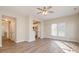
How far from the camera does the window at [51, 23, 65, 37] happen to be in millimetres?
7831

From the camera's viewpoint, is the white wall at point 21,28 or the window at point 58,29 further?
the window at point 58,29

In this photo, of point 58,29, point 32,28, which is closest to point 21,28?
point 32,28

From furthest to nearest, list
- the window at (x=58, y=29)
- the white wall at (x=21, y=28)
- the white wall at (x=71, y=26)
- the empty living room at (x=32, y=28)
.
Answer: the window at (x=58, y=29), the white wall at (x=71, y=26), the white wall at (x=21, y=28), the empty living room at (x=32, y=28)

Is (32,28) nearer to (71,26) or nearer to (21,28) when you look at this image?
(21,28)

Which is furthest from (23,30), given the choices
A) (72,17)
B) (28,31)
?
(72,17)

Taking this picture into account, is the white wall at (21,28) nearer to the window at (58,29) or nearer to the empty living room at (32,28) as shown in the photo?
the empty living room at (32,28)

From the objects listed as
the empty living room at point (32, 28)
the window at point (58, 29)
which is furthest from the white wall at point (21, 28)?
the window at point (58, 29)

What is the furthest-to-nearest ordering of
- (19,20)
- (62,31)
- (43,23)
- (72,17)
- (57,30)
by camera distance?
1. (43,23)
2. (57,30)
3. (62,31)
4. (72,17)
5. (19,20)

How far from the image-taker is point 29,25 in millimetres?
6676

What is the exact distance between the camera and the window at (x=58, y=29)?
7831mm

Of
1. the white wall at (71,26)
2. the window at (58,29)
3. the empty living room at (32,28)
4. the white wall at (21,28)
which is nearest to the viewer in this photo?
the empty living room at (32,28)

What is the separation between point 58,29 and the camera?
27.2 feet
